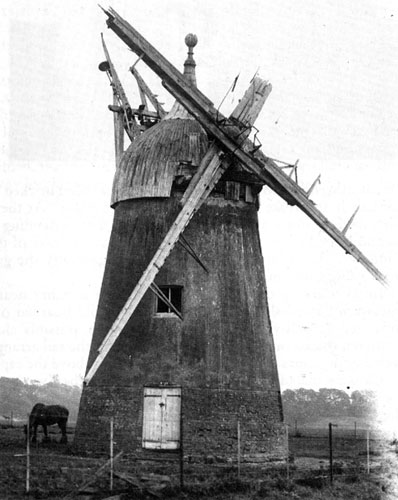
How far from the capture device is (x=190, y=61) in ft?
87.1

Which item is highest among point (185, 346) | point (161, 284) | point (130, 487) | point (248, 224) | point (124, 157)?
point (124, 157)

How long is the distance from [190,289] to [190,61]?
663 centimetres

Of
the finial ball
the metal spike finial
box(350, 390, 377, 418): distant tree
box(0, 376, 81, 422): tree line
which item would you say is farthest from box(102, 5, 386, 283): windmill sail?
box(350, 390, 377, 418): distant tree

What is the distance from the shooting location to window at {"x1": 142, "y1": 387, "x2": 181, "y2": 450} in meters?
23.9

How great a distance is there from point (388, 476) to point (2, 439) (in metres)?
12.8

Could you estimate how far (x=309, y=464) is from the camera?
82.0ft

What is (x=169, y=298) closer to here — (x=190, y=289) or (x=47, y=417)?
(x=190, y=289)

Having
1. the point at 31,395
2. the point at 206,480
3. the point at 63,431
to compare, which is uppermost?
the point at 31,395

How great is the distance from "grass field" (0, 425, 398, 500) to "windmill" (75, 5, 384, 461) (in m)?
1.31

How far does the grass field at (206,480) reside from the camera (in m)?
17.5

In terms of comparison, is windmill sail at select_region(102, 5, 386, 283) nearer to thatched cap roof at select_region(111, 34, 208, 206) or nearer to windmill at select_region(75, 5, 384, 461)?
windmill at select_region(75, 5, 384, 461)

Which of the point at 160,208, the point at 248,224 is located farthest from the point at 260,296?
the point at 160,208

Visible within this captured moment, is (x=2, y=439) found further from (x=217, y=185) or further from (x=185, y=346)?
(x=217, y=185)

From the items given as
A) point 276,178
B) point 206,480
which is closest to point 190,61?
point 276,178
